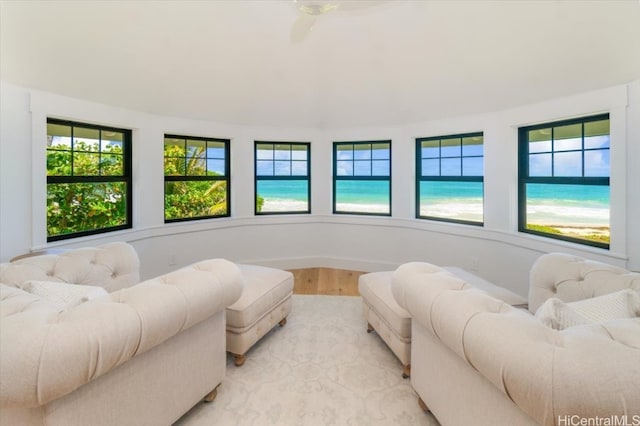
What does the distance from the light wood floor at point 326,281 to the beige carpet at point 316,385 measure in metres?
0.97

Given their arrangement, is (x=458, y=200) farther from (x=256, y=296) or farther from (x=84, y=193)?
(x=84, y=193)

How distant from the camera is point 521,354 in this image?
0.86 meters

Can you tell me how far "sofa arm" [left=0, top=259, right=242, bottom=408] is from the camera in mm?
835

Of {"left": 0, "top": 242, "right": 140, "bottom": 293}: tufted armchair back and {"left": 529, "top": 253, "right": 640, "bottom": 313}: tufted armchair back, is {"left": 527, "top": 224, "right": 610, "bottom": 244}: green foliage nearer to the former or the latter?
{"left": 529, "top": 253, "right": 640, "bottom": 313}: tufted armchair back

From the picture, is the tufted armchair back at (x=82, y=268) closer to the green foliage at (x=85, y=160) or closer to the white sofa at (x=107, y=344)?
the white sofa at (x=107, y=344)

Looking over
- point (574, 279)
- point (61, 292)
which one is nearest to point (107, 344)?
point (61, 292)

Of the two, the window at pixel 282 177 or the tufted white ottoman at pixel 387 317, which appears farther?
the window at pixel 282 177

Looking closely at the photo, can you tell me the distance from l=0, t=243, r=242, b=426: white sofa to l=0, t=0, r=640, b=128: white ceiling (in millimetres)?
1809

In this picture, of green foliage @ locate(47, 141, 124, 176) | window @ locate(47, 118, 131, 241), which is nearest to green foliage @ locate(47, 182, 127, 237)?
window @ locate(47, 118, 131, 241)

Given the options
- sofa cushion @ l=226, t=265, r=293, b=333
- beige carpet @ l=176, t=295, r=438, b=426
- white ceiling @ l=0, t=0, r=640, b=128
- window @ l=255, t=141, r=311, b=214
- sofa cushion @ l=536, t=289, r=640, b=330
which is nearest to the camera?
sofa cushion @ l=536, t=289, r=640, b=330

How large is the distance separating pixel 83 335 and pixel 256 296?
1409 millimetres

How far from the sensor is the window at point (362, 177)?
4.62 m

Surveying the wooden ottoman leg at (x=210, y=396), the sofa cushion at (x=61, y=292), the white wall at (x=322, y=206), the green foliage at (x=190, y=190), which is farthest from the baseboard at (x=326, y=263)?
the sofa cushion at (x=61, y=292)

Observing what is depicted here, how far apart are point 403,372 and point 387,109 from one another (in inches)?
128
